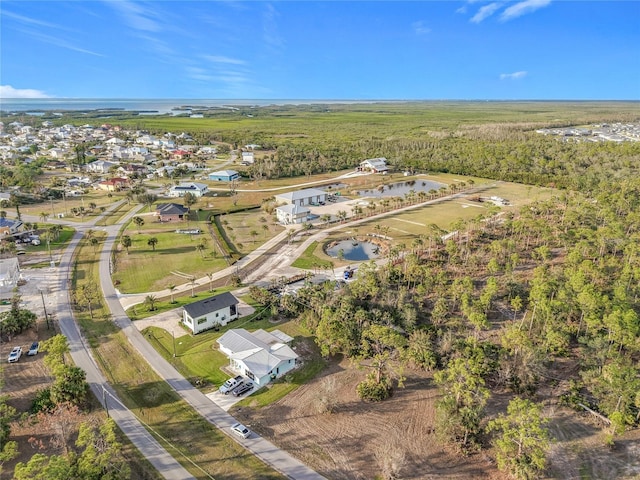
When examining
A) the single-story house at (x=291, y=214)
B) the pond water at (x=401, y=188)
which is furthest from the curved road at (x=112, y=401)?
the pond water at (x=401, y=188)

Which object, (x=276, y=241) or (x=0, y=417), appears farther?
(x=276, y=241)

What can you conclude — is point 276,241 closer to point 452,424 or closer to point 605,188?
point 452,424

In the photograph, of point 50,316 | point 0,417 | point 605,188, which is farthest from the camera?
point 605,188

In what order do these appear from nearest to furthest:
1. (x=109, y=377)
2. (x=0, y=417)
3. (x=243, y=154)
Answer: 1. (x=0, y=417)
2. (x=109, y=377)
3. (x=243, y=154)

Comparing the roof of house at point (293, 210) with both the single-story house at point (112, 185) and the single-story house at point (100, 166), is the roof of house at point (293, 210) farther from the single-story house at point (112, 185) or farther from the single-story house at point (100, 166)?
the single-story house at point (100, 166)

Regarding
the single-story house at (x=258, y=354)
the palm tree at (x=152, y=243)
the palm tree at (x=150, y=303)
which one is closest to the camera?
the single-story house at (x=258, y=354)

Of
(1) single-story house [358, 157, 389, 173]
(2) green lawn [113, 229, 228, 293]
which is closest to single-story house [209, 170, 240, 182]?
(1) single-story house [358, 157, 389, 173]

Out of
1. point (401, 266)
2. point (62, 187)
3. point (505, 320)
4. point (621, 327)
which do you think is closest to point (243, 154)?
point (62, 187)

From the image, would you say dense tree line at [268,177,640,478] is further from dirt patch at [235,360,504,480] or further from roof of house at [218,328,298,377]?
roof of house at [218,328,298,377]
